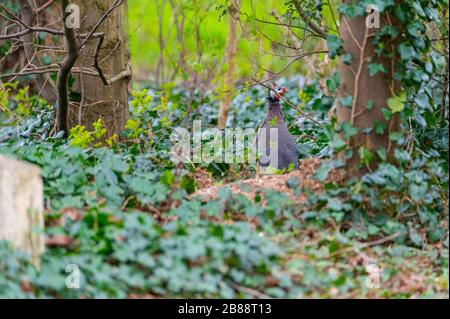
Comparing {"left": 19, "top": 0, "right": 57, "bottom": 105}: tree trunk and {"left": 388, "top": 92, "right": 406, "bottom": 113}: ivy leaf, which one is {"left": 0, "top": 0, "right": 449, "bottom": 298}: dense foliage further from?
{"left": 19, "top": 0, "right": 57, "bottom": 105}: tree trunk

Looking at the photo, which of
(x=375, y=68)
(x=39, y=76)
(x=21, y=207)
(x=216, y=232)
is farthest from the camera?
(x=39, y=76)

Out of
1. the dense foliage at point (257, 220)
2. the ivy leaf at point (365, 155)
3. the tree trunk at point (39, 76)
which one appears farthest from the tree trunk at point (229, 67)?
the ivy leaf at point (365, 155)

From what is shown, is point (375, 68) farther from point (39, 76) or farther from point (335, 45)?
point (39, 76)

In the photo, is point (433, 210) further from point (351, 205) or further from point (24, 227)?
point (24, 227)

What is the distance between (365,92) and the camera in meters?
5.09

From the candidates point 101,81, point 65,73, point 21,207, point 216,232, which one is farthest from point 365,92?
point 101,81

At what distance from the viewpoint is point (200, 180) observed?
19.0ft

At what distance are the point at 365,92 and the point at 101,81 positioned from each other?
2.77 m

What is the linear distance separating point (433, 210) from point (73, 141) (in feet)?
8.70

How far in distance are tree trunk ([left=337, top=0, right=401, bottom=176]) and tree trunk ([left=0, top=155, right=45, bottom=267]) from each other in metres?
2.09

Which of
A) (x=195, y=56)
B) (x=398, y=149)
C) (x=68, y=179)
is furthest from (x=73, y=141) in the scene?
(x=195, y=56)

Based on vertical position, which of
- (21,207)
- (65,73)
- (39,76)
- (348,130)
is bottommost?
(21,207)

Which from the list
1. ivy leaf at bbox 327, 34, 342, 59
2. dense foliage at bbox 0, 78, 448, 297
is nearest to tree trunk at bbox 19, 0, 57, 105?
dense foliage at bbox 0, 78, 448, 297

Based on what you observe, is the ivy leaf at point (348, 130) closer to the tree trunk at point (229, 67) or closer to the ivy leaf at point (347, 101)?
the ivy leaf at point (347, 101)
